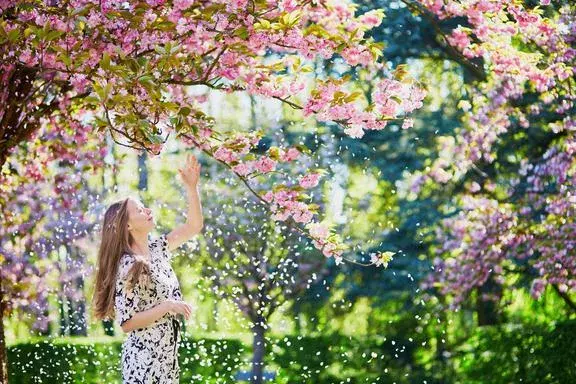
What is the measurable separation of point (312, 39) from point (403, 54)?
692cm

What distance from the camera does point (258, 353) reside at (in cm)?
874

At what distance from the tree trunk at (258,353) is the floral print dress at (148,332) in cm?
475

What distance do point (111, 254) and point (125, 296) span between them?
0.19 metres

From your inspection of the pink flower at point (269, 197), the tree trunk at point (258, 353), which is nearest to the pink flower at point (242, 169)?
the pink flower at point (269, 197)

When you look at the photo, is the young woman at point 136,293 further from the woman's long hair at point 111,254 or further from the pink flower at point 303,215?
the pink flower at point 303,215

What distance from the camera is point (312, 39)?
4211 mm

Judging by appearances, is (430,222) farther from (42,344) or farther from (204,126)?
(204,126)

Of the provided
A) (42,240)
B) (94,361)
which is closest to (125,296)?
(94,361)

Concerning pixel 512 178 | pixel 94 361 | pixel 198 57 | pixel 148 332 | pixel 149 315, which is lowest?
pixel 94 361

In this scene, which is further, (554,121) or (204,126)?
(554,121)

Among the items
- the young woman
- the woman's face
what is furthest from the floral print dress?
the woman's face

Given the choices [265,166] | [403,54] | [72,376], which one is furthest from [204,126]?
[403,54]

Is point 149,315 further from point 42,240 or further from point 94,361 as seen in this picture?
point 42,240

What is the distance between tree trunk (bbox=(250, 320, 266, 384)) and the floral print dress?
4755mm
